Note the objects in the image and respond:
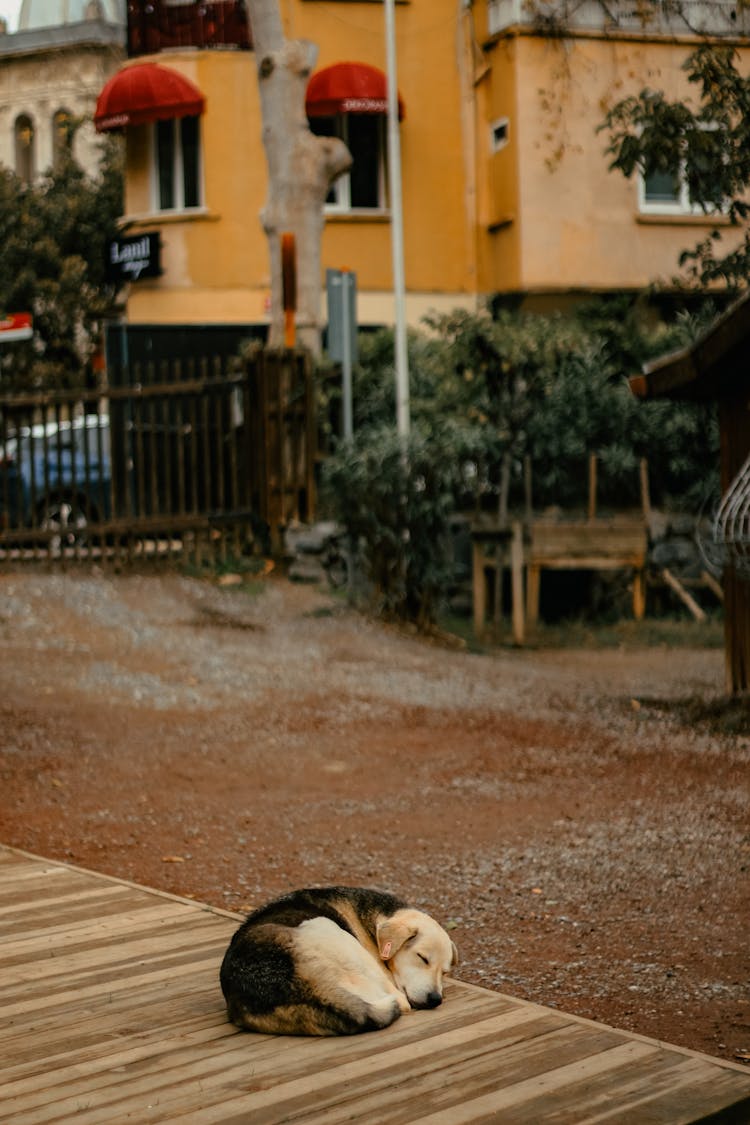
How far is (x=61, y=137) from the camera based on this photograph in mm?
42844

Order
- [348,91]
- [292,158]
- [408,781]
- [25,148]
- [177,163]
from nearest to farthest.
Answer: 1. [408,781]
2. [292,158]
3. [348,91]
4. [177,163]
5. [25,148]

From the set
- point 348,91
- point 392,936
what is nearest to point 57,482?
point 348,91

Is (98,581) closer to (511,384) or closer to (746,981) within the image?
(511,384)

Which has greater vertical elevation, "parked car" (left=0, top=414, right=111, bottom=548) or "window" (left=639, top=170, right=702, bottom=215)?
"window" (left=639, top=170, right=702, bottom=215)

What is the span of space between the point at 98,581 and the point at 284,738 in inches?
223

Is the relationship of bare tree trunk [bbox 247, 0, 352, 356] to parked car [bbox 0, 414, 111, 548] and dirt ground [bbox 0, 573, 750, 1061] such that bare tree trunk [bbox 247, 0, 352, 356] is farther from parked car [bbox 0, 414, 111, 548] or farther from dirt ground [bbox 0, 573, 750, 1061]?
dirt ground [bbox 0, 573, 750, 1061]

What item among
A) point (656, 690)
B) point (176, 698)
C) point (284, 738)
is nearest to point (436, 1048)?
point (284, 738)

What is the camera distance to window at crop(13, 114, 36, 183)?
4409 cm

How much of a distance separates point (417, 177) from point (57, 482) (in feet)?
34.2

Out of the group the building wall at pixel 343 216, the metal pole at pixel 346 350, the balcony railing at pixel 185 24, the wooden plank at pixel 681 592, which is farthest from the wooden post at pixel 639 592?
the balcony railing at pixel 185 24

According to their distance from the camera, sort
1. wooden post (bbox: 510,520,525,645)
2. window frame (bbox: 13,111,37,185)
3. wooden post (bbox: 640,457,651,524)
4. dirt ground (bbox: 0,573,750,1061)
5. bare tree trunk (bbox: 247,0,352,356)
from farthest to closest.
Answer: window frame (bbox: 13,111,37,185), bare tree trunk (bbox: 247,0,352,356), wooden post (bbox: 640,457,651,524), wooden post (bbox: 510,520,525,645), dirt ground (bbox: 0,573,750,1061)

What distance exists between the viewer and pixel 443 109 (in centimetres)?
2506

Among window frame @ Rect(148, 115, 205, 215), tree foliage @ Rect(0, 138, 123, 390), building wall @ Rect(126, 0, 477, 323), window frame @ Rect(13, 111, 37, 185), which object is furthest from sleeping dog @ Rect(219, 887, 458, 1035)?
window frame @ Rect(13, 111, 37, 185)

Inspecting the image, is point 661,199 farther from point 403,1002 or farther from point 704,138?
point 403,1002
